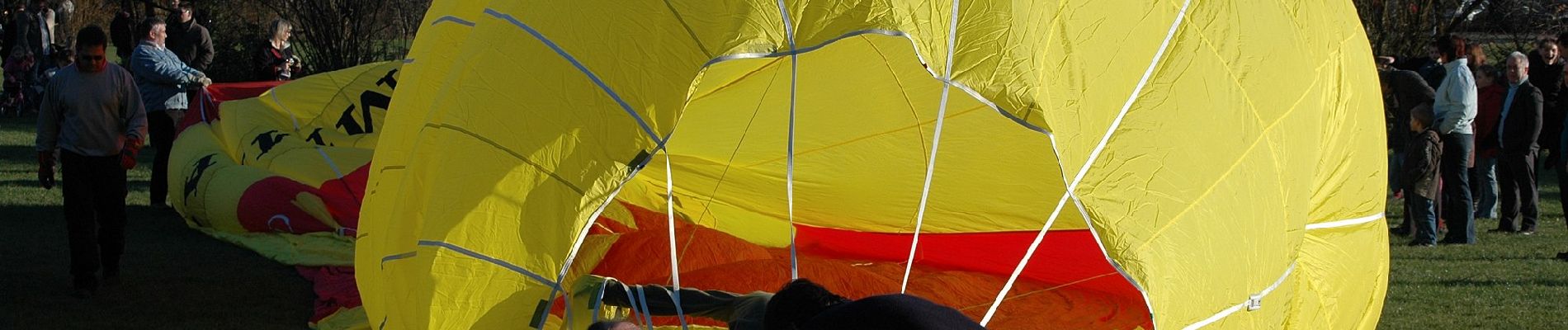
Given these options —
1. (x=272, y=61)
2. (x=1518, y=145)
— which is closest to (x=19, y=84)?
(x=272, y=61)

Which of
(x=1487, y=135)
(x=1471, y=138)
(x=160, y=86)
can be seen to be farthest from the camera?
(x=1487, y=135)

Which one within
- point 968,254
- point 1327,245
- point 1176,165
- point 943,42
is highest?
point 943,42

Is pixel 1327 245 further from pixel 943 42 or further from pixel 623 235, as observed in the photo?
pixel 623 235

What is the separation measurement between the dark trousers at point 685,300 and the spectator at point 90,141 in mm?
2550

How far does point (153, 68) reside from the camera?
7.67 metres

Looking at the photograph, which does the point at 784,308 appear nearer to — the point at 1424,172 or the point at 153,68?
the point at 1424,172

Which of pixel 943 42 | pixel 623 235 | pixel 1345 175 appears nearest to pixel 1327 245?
pixel 1345 175

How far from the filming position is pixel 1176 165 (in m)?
3.51

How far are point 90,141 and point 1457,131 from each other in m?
6.70

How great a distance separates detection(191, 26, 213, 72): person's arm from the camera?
919 centimetres

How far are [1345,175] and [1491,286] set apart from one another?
7.08 ft

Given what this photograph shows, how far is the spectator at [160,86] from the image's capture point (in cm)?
771

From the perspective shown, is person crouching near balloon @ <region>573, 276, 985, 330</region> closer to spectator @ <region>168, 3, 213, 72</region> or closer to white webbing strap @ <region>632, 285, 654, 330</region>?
white webbing strap @ <region>632, 285, 654, 330</region>

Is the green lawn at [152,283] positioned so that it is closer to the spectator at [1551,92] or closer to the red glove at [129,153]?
the red glove at [129,153]
